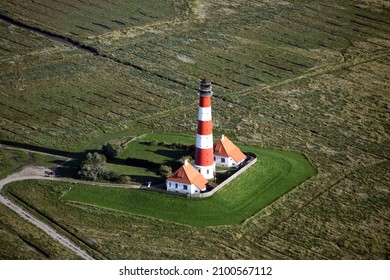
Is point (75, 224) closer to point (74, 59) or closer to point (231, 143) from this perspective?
point (231, 143)

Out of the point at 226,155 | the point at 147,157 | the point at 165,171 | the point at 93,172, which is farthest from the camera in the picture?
the point at 147,157

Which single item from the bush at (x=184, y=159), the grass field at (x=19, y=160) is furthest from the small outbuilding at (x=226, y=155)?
the grass field at (x=19, y=160)

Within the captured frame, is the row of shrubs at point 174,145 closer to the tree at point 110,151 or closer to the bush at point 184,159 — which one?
the bush at point 184,159

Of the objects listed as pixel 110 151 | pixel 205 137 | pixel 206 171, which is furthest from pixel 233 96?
pixel 205 137

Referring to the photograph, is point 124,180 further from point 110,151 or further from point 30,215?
point 30,215
